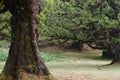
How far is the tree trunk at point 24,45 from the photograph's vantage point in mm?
14879

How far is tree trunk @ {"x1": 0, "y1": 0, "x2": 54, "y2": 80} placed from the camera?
1488 centimetres

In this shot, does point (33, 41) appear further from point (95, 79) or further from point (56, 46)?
Answer: point (56, 46)

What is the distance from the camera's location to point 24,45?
15008 millimetres

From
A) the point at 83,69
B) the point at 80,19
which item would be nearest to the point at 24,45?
the point at 83,69

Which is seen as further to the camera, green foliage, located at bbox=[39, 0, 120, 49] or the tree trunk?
green foliage, located at bbox=[39, 0, 120, 49]

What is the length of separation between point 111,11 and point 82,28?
2.51 meters

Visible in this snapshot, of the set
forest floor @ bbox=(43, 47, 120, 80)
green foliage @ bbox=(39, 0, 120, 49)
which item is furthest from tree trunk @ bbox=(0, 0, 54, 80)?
green foliage @ bbox=(39, 0, 120, 49)

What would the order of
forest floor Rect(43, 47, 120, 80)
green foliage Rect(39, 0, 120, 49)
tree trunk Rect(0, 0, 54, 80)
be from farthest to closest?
green foliage Rect(39, 0, 120, 49), forest floor Rect(43, 47, 120, 80), tree trunk Rect(0, 0, 54, 80)

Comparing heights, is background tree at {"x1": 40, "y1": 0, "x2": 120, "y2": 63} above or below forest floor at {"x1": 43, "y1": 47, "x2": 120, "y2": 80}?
above

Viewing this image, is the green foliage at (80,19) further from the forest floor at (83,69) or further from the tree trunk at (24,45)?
the tree trunk at (24,45)

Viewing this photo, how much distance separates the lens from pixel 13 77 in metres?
14.7

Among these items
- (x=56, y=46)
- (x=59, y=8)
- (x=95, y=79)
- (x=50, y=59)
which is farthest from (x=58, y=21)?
(x=56, y=46)

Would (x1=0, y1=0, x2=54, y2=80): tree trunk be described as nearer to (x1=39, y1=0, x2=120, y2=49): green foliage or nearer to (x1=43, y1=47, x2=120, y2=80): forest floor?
(x1=43, y1=47, x2=120, y2=80): forest floor

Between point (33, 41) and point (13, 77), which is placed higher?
point (33, 41)
